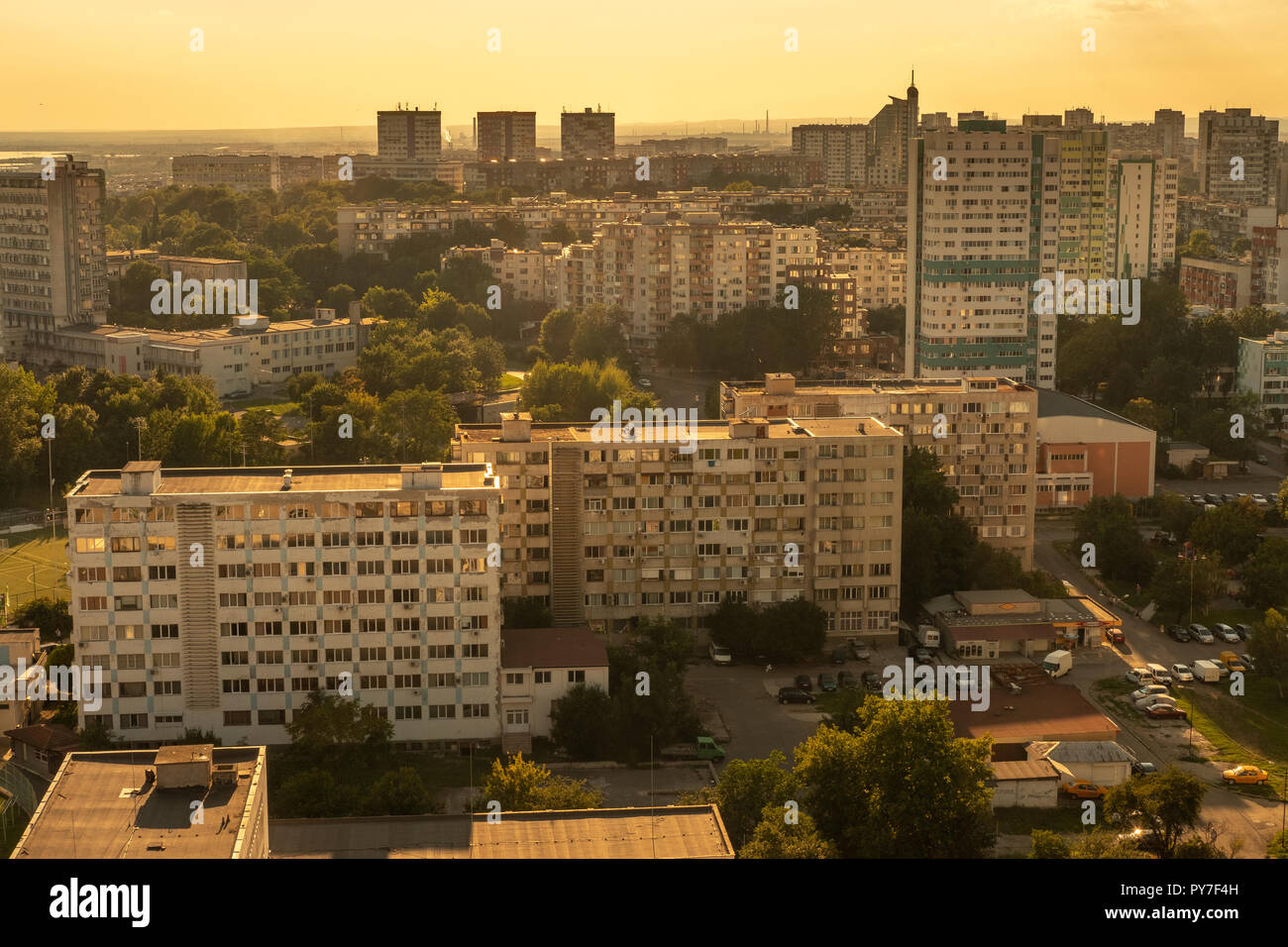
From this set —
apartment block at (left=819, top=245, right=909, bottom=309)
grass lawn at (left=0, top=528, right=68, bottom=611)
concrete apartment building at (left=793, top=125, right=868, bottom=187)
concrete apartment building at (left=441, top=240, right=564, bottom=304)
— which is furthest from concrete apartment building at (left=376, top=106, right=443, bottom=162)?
grass lawn at (left=0, top=528, right=68, bottom=611)

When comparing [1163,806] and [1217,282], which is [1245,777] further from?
[1217,282]

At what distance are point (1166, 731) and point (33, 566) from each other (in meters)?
8.22

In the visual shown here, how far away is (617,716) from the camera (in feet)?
27.5

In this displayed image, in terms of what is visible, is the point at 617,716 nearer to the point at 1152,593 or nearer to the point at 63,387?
the point at 1152,593

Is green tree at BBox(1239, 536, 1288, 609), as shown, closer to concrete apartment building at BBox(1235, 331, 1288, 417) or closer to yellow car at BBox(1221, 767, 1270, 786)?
yellow car at BBox(1221, 767, 1270, 786)

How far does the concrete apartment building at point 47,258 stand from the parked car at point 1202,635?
50.6 feet

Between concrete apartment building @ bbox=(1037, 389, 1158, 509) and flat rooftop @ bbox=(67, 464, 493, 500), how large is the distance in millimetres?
7077

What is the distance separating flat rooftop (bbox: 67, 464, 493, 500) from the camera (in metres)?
8.34

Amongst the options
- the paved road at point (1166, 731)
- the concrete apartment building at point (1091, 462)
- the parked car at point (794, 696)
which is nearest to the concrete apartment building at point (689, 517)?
the parked car at point (794, 696)

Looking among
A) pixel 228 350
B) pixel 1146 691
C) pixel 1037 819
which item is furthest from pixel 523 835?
pixel 228 350

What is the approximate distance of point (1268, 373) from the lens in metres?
17.8

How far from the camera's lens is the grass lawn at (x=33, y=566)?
11211mm

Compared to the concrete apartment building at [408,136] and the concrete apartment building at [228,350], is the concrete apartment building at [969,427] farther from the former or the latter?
the concrete apartment building at [408,136]

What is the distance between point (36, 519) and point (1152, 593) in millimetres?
9186
